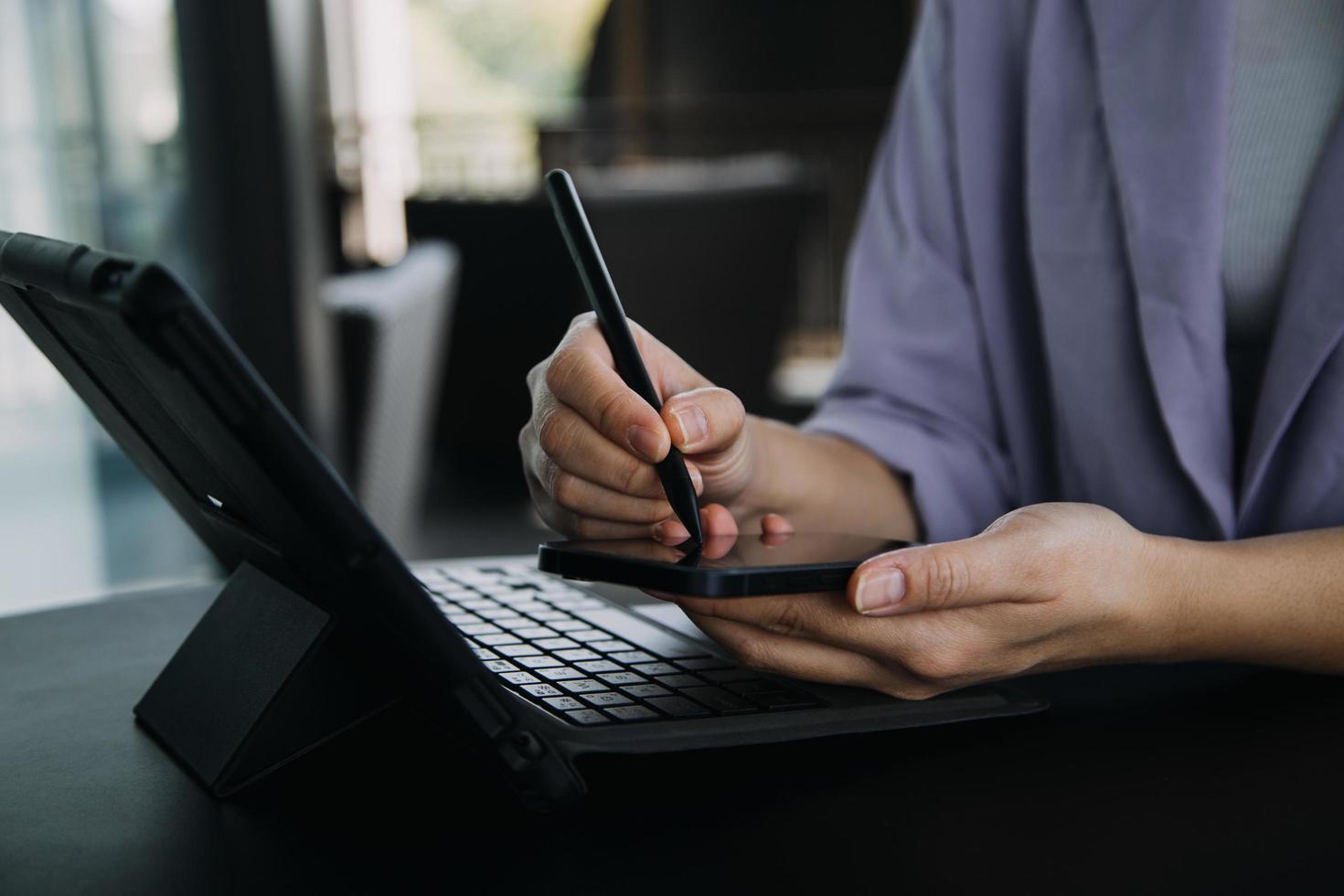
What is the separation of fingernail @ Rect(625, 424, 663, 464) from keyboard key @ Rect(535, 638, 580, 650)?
8 centimetres

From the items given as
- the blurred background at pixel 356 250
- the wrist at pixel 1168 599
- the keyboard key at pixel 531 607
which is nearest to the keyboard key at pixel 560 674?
the keyboard key at pixel 531 607

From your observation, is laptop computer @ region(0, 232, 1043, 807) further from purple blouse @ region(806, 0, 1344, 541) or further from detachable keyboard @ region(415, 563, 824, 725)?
purple blouse @ region(806, 0, 1344, 541)

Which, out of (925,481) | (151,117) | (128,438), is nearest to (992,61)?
(925,481)

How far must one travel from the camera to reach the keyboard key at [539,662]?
486 millimetres

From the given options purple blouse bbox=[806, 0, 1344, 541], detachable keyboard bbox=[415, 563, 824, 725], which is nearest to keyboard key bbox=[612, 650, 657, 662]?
detachable keyboard bbox=[415, 563, 824, 725]

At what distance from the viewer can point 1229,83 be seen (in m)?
0.72

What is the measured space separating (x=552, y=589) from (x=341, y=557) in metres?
0.30

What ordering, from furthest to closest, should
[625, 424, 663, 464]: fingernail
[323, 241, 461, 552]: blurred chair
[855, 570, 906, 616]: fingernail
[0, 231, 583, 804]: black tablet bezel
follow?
[323, 241, 461, 552]: blurred chair, [625, 424, 663, 464]: fingernail, [855, 570, 906, 616]: fingernail, [0, 231, 583, 804]: black tablet bezel

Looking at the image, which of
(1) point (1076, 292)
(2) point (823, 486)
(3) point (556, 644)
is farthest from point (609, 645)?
(1) point (1076, 292)

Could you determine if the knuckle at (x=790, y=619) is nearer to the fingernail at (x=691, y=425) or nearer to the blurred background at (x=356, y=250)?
the fingernail at (x=691, y=425)

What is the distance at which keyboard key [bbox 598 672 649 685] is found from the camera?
46cm

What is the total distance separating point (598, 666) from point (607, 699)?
0.15 ft

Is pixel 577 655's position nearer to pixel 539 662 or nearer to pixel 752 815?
pixel 539 662

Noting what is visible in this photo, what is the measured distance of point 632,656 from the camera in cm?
50
